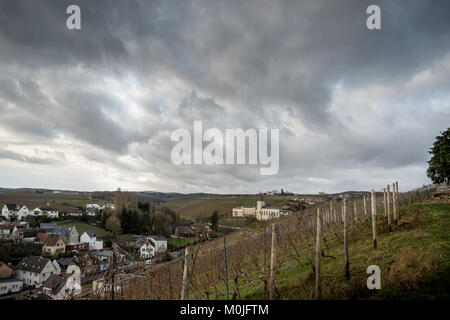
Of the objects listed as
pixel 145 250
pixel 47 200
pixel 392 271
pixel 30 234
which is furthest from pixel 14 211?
pixel 392 271

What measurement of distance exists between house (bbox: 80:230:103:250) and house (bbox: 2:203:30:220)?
31.7m

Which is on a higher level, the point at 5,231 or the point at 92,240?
the point at 5,231

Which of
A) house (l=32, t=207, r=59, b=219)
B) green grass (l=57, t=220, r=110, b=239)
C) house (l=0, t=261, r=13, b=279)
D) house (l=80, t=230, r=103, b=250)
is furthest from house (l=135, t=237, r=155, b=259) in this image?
house (l=32, t=207, r=59, b=219)

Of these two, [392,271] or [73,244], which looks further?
[73,244]

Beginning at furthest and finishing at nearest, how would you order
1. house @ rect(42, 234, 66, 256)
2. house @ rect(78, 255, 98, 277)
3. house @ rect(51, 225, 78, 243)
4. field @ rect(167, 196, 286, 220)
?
field @ rect(167, 196, 286, 220)
house @ rect(51, 225, 78, 243)
house @ rect(42, 234, 66, 256)
house @ rect(78, 255, 98, 277)

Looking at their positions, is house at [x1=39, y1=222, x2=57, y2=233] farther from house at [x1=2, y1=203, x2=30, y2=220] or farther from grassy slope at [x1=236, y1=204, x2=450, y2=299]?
grassy slope at [x1=236, y1=204, x2=450, y2=299]

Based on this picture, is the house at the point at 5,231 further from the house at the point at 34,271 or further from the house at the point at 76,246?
the house at the point at 34,271

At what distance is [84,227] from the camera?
6038cm

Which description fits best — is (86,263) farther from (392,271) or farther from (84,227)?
(392,271)

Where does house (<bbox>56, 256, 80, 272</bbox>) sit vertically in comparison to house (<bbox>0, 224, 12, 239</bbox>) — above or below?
below

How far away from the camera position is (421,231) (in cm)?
895

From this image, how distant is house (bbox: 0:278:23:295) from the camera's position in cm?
2805

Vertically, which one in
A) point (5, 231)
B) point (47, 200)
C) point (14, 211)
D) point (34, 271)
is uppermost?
point (47, 200)

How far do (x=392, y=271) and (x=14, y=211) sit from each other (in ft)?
304
